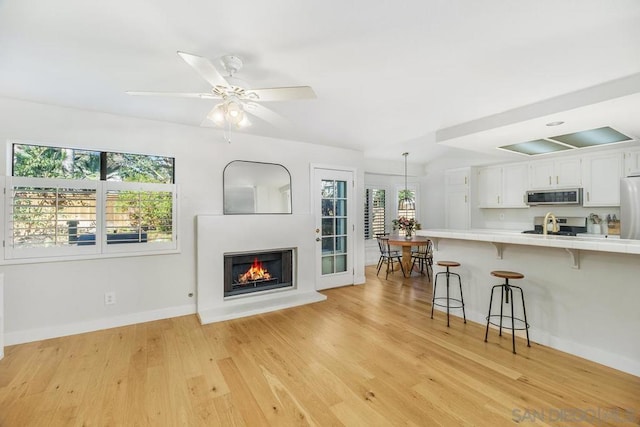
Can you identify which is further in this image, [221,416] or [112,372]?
[112,372]

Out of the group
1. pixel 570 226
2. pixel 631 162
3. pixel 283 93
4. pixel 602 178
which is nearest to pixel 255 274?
pixel 283 93

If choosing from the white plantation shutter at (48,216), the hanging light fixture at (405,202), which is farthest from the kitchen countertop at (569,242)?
the white plantation shutter at (48,216)

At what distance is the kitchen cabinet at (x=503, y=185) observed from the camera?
5543mm

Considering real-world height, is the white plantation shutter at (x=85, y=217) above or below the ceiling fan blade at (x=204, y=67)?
below

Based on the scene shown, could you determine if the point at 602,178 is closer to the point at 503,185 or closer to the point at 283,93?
the point at 503,185

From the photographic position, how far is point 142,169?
341 cm

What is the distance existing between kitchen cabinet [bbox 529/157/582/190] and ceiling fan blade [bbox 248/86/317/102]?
5.16 meters

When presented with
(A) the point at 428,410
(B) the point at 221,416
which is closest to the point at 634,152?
(A) the point at 428,410

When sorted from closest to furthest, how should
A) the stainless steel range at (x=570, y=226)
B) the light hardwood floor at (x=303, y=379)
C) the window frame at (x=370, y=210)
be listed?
the light hardwood floor at (x=303, y=379) < the stainless steel range at (x=570, y=226) < the window frame at (x=370, y=210)

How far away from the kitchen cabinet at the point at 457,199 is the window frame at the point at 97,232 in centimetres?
558

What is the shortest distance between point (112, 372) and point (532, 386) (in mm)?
3201

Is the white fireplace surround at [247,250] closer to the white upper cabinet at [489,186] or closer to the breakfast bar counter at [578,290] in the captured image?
the breakfast bar counter at [578,290]

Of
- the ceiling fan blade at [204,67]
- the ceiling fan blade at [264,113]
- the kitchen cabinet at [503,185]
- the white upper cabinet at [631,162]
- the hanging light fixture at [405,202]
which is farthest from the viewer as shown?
the hanging light fixture at [405,202]

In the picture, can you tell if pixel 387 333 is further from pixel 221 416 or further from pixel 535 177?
pixel 535 177
